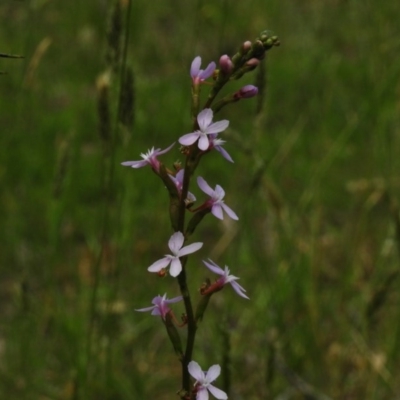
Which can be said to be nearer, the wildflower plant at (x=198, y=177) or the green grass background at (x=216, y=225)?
the wildflower plant at (x=198, y=177)

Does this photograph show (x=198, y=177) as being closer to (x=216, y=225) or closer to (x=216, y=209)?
(x=216, y=209)

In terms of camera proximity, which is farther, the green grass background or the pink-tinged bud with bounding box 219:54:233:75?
the green grass background

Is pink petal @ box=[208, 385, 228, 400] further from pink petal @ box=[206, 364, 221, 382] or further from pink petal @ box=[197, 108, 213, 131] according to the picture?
pink petal @ box=[197, 108, 213, 131]

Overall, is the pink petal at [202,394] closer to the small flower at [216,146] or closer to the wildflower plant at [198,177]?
the wildflower plant at [198,177]

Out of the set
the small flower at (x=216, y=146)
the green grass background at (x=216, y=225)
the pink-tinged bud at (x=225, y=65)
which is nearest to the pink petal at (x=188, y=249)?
the small flower at (x=216, y=146)

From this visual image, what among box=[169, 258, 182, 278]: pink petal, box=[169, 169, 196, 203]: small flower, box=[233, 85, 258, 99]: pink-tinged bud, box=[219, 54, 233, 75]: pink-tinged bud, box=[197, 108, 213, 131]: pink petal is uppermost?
box=[219, 54, 233, 75]: pink-tinged bud

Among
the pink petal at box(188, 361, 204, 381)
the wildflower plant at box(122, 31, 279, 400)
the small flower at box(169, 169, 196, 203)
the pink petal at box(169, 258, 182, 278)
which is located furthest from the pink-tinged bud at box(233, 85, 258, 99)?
the pink petal at box(188, 361, 204, 381)
